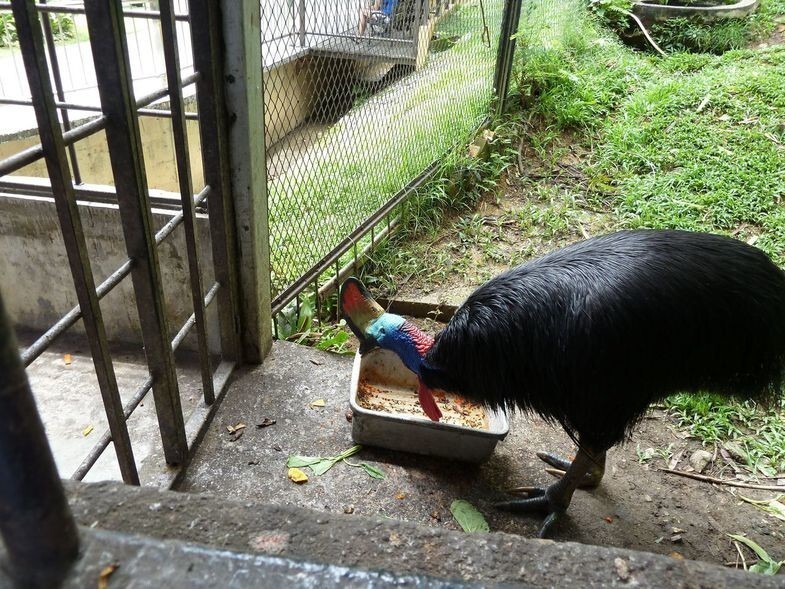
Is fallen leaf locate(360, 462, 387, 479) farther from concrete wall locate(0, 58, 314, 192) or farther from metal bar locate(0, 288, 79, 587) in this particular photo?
metal bar locate(0, 288, 79, 587)

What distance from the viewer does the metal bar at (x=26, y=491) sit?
48 centimetres

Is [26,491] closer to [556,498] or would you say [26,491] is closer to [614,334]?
[614,334]

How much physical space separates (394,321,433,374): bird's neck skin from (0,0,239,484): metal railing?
2.58ft

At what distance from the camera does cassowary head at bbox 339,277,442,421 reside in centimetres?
272

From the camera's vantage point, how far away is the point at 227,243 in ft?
8.86

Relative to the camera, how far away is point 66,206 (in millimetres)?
1644

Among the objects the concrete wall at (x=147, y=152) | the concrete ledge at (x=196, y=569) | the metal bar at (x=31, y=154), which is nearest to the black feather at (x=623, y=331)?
the metal bar at (x=31, y=154)

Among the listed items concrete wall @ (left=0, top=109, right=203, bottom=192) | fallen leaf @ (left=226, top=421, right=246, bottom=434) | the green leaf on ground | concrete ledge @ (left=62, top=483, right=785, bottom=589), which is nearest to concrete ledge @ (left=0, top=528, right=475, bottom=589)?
concrete ledge @ (left=62, top=483, right=785, bottom=589)

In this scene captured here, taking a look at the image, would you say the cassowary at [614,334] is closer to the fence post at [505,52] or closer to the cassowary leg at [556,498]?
the cassowary leg at [556,498]

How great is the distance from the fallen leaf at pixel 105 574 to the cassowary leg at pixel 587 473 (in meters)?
2.16

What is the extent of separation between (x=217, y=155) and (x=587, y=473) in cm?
201

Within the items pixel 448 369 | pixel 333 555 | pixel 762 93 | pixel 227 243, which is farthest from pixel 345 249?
pixel 762 93

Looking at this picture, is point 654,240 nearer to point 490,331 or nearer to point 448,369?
point 490,331

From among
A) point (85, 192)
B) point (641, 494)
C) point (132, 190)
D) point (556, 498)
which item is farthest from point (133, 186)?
point (641, 494)
